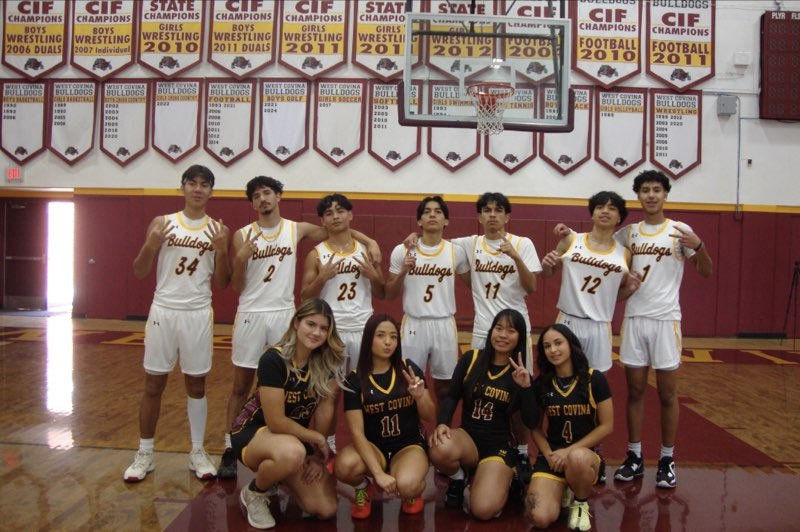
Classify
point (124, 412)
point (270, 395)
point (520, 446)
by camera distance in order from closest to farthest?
point (270, 395) → point (520, 446) → point (124, 412)

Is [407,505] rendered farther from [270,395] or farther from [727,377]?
[727,377]

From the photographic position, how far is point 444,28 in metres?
7.43

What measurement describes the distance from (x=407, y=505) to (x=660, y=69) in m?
9.09

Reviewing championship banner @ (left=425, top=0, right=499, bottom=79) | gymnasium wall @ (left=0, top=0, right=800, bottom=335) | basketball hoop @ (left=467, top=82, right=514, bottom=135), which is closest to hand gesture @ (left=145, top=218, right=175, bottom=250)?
basketball hoop @ (left=467, top=82, right=514, bottom=135)

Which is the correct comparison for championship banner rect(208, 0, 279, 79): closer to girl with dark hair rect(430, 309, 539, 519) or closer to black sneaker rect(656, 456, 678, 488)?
girl with dark hair rect(430, 309, 539, 519)

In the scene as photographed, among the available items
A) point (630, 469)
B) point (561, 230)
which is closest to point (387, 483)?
point (630, 469)

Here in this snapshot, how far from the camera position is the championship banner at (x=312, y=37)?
9.65 meters

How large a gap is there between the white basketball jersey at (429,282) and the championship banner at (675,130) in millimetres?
7155

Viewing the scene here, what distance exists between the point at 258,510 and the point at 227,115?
8.22 meters

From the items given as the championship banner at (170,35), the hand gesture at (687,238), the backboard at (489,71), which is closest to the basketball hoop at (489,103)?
the backboard at (489,71)

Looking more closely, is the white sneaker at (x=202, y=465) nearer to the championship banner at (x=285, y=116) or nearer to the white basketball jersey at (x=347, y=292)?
the white basketball jersey at (x=347, y=292)

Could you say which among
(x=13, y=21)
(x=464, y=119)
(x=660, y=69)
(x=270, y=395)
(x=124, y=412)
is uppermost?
(x=13, y=21)

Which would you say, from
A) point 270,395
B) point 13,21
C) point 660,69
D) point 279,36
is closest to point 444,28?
point 279,36

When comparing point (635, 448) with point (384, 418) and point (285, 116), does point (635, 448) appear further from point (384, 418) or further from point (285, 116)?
point (285, 116)
